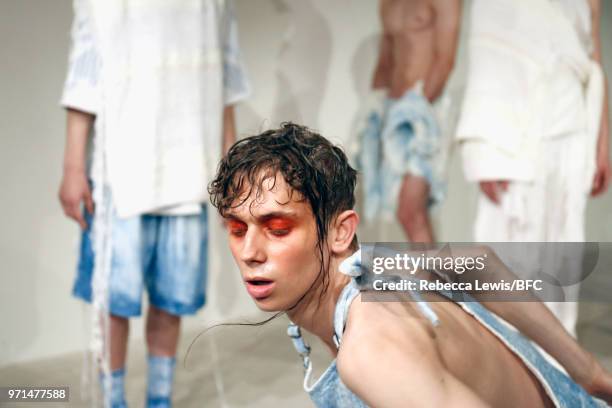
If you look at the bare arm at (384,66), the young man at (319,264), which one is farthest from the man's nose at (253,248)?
the bare arm at (384,66)

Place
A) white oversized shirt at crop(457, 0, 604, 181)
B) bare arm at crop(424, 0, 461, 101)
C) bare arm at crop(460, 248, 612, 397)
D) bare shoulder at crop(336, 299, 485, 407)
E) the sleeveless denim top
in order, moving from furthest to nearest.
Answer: bare arm at crop(424, 0, 461, 101) < white oversized shirt at crop(457, 0, 604, 181) < bare arm at crop(460, 248, 612, 397) < the sleeveless denim top < bare shoulder at crop(336, 299, 485, 407)

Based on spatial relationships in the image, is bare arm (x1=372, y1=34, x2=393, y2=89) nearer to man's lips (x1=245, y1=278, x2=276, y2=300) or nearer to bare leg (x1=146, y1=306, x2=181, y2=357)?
bare leg (x1=146, y1=306, x2=181, y2=357)

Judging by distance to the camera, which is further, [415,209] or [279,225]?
[415,209]

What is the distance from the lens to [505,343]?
3.47 feet

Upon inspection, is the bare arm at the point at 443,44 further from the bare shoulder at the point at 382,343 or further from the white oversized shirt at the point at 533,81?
the bare shoulder at the point at 382,343

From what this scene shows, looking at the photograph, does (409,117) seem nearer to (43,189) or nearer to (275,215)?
(43,189)

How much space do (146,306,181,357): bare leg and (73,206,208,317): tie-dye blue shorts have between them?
0.11ft

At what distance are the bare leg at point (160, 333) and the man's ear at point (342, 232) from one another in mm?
1022

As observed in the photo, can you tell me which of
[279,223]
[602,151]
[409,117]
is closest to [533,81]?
[602,151]

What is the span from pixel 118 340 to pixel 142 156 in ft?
1.67

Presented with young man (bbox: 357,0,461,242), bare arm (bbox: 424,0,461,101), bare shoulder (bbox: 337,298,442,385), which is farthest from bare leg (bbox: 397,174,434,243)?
bare shoulder (bbox: 337,298,442,385)

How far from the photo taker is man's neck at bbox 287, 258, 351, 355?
1.05 metres

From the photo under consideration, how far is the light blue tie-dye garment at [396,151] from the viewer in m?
2.35

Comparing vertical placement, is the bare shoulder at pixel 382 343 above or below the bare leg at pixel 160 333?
above
